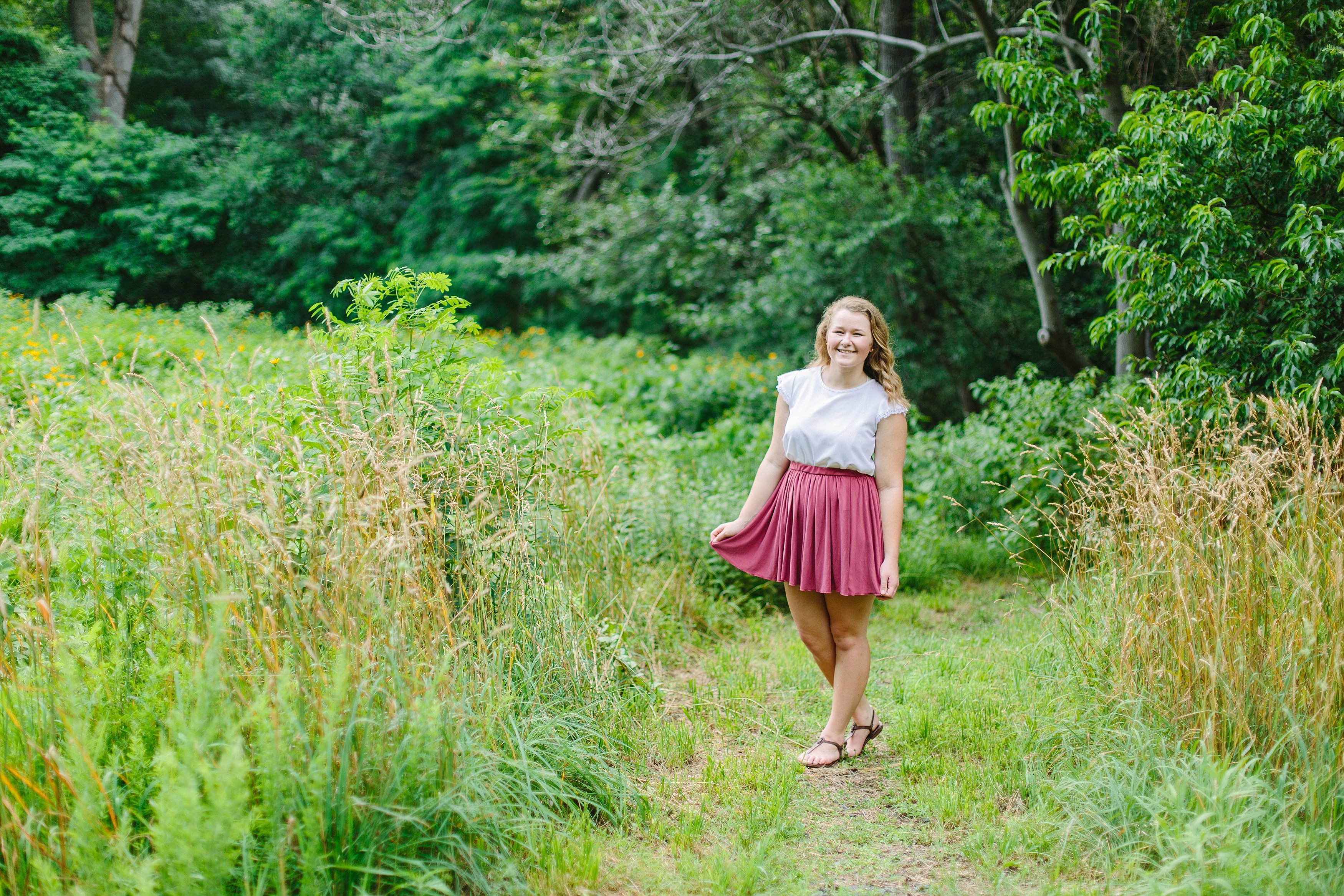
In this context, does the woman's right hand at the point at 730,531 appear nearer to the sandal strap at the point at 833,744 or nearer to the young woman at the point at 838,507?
the young woman at the point at 838,507

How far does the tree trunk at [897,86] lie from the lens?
412 inches

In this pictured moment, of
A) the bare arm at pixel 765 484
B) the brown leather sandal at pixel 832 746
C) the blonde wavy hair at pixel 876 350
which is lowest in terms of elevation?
the brown leather sandal at pixel 832 746

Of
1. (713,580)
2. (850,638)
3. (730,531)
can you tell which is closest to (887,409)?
(730,531)

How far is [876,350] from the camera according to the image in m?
3.57

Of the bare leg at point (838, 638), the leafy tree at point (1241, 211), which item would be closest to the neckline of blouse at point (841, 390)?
the bare leg at point (838, 638)

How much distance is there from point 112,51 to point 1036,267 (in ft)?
61.2

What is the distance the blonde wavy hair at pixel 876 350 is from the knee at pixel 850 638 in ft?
2.90

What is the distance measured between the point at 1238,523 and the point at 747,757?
1.92 metres

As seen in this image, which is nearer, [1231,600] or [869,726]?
[1231,600]

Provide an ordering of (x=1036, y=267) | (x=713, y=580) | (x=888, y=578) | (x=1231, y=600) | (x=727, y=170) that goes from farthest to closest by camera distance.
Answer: (x=727, y=170) → (x=1036, y=267) → (x=713, y=580) → (x=888, y=578) → (x=1231, y=600)

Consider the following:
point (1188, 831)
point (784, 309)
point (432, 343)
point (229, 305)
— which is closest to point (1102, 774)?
point (1188, 831)

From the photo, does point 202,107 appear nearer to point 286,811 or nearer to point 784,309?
point 784,309

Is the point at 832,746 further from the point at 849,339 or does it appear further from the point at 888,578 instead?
the point at 849,339

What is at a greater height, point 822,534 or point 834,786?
point 822,534
